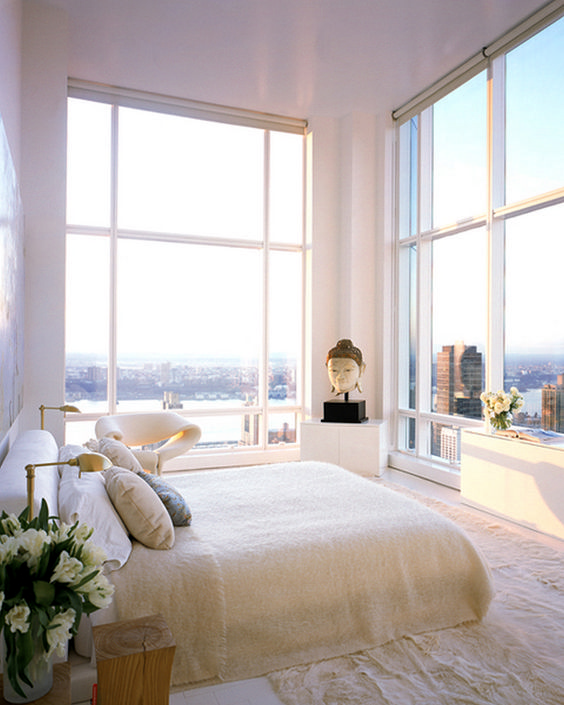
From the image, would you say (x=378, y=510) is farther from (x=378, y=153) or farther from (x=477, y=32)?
(x=378, y=153)

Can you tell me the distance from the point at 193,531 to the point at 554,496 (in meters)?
2.75

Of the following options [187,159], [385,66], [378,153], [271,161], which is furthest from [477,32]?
[187,159]

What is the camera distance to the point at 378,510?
2818mm

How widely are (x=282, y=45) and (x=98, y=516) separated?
15.1 feet

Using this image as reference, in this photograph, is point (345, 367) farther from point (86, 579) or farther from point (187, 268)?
point (86, 579)

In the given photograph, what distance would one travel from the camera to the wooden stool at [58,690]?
4.42 feet

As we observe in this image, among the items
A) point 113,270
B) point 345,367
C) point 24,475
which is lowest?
point 24,475

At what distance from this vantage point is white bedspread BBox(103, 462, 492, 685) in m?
2.05

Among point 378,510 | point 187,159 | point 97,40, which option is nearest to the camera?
point 378,510

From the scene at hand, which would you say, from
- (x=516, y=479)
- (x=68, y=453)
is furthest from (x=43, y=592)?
(x=516, y=479)

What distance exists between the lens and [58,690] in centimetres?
139

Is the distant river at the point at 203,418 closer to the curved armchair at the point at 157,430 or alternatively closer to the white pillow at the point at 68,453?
the curved armchair at the point at 157,430

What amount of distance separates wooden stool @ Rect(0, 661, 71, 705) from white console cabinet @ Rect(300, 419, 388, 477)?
4482 mm

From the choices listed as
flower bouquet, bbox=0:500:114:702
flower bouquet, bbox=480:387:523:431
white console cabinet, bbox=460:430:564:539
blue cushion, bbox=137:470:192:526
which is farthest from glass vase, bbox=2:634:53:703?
flower bouquet, bbox=480:387:523:431
